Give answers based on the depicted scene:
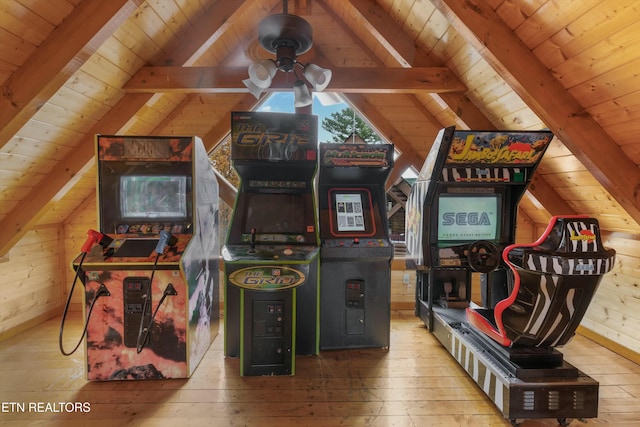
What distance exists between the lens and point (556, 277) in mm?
1650

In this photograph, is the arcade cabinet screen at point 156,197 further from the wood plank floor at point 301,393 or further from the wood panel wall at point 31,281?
the wood panel wall at point 31,281

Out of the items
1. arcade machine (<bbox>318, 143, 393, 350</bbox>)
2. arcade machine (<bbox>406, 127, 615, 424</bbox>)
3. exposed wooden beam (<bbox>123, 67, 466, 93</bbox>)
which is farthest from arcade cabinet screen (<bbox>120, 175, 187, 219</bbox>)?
arcade machine (<bbox>406, 127, 615, 424</bbox>)

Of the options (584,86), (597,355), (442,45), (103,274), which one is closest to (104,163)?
(103,274)

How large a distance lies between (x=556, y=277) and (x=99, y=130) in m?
3.49

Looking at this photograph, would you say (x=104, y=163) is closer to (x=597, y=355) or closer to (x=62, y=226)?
(x=62, y=226)

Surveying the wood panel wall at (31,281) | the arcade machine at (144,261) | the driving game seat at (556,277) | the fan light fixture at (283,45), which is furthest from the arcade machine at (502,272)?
the wood panel wall at (31,281)

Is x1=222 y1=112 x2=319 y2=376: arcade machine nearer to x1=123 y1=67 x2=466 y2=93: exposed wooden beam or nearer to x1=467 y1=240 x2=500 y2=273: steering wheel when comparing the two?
x1=123 y1=67 x2=466 y2=93: exposed wooden beam

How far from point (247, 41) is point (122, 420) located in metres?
3.60

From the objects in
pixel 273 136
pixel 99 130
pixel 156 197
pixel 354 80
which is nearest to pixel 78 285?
pixel 99 130

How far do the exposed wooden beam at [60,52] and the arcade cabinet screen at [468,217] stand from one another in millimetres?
2724

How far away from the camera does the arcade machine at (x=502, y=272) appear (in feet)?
5.49

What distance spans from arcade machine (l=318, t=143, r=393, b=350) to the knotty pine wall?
3.65 ft

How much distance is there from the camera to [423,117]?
12.0 feet

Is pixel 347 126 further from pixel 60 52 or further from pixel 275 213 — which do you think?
pixel 60 52
